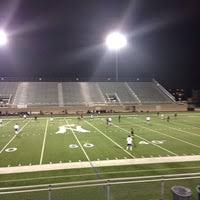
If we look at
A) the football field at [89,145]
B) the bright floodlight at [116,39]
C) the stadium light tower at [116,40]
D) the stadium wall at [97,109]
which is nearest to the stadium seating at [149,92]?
the stadium wall at [97,109]

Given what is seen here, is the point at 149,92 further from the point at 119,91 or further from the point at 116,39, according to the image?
the point at 116,39

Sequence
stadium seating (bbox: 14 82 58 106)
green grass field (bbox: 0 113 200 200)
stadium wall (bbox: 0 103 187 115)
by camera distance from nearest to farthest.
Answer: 1. green grass field (bbox: 0 113 200 200)
2. stadium wall (bbox: 0 103 187 115)
3. stadium seating (bbox: 14 82 58 106)

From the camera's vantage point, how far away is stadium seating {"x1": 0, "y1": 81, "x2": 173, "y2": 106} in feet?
189

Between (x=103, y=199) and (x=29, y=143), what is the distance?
14.1 m

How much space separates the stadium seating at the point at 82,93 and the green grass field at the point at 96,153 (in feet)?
89.0

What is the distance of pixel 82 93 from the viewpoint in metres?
→ 61.4

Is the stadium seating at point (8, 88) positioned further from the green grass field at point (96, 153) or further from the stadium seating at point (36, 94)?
the green grass field at point (96, 153)

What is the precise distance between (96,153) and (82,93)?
4249 cm

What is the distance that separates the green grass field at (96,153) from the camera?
35.3ft

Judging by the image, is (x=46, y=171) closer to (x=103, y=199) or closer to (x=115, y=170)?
(x=115, y=170)

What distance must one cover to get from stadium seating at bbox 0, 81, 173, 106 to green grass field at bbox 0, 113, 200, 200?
1068 inches

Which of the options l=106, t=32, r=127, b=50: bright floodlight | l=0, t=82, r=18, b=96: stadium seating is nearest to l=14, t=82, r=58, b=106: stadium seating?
l=0, t=82, r=18, b=96: stadium seating

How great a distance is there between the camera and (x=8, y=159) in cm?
1777

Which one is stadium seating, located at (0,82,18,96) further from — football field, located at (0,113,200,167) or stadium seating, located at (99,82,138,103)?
football field, located at (0,113,200,167)
